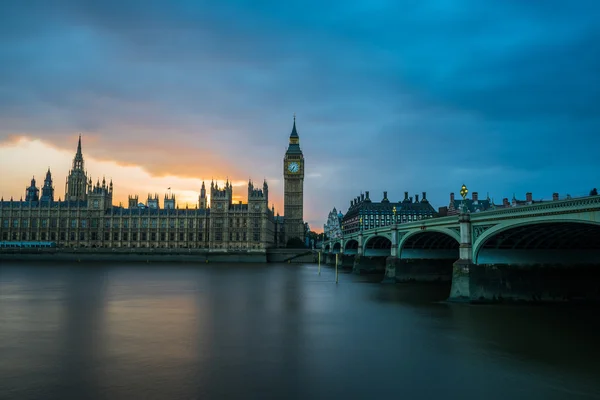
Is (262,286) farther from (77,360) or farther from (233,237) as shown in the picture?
(233,237)

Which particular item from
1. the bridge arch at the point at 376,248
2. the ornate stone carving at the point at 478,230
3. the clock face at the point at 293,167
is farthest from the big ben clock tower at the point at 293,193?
the ornate stone carving at the point at 478,230

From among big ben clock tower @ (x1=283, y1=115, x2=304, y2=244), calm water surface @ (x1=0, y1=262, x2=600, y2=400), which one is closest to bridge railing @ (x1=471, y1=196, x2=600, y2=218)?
calm water surface @ (x1=0, y1=262, x2=600, y2=400)

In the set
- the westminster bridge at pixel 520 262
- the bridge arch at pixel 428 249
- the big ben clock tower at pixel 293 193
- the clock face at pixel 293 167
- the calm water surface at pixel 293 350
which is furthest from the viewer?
the clock face at pixel 293 167

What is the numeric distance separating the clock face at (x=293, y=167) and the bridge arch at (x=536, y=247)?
454 feet

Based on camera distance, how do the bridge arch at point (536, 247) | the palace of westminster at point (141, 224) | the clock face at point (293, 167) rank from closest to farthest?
the bridge arch at point (536, 247) < the palace of westminster at point (141, 224) < the clock face at point (293, 167)

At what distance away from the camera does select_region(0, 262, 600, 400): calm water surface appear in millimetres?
16234

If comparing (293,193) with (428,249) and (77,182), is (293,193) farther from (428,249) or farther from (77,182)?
(428,249)

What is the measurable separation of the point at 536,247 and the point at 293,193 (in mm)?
135749

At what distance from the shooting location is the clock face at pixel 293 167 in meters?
175

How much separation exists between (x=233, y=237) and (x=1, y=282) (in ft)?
264

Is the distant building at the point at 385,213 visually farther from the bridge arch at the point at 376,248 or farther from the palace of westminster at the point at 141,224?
the bridge arch at the point at 376,248

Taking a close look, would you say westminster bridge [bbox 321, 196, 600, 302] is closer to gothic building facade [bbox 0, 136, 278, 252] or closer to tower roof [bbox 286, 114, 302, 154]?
gothic building facade [bbox 0, 136, 278, 252]

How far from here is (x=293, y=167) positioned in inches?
6895

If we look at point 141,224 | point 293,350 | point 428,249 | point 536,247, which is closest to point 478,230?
point 536,247
